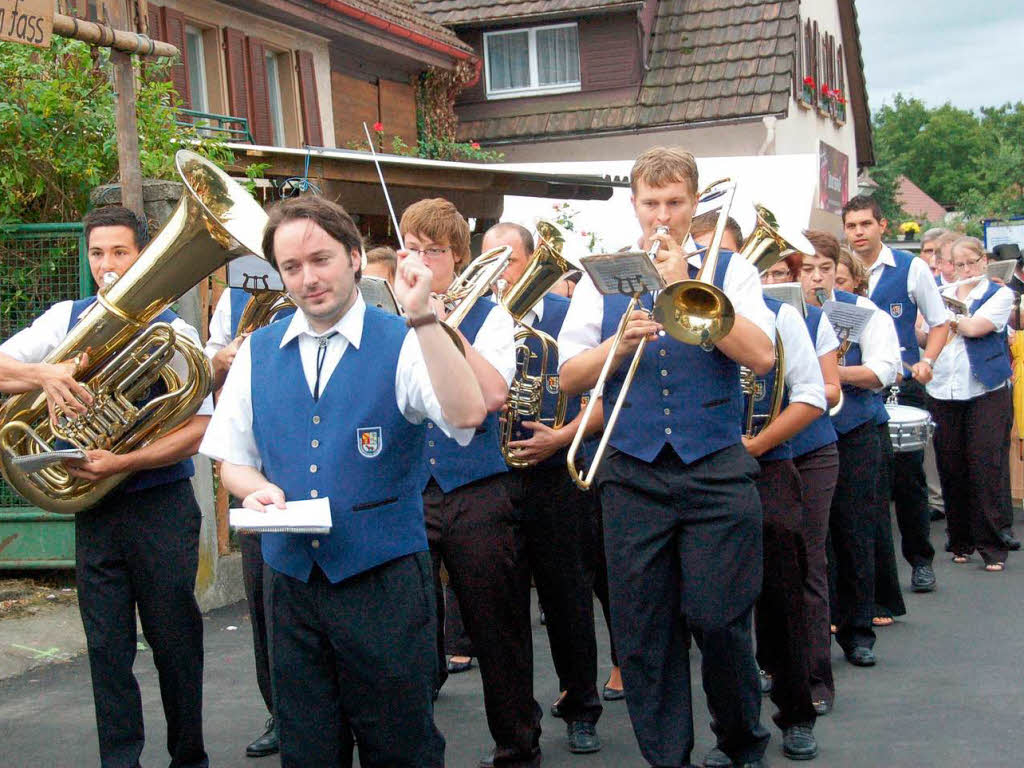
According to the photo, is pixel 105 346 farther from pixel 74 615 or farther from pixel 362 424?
pixel 74 615

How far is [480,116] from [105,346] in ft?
54.6

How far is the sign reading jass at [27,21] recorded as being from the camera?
5.85 m

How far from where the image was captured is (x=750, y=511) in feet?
14.3

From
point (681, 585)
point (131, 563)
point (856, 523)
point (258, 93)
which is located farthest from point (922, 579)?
point (258, 93)

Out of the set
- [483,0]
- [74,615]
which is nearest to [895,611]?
[74,615]

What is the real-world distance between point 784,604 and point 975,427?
14.8ft

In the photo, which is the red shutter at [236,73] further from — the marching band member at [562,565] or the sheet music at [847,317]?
the marching band member at [562,565]

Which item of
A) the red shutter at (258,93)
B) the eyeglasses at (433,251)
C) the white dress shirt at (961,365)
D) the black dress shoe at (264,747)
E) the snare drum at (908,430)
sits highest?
the red shutter at (258,93)

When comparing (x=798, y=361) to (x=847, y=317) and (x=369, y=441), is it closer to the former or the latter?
(x=847, y=317)

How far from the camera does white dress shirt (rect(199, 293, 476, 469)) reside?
3385mm

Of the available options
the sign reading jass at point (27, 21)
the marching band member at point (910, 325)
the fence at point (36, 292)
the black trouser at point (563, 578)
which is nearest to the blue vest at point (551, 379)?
the black trouser at point (563, 578)

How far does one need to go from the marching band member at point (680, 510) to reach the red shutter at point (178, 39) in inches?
361

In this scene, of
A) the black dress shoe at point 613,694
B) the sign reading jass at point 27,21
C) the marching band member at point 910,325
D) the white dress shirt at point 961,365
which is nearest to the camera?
the sign reading jass at point 27,21

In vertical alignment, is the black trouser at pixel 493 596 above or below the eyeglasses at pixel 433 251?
below
